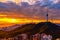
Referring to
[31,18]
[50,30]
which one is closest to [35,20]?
[31,18]

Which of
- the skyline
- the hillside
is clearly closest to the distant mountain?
the skyline

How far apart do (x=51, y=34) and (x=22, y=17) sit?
20.6 inches

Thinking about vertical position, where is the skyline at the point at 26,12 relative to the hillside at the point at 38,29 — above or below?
above

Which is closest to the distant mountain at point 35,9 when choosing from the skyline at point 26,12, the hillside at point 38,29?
the skyline at point 26,12

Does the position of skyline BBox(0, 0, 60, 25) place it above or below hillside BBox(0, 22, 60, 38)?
above

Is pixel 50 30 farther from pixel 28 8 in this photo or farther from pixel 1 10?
pixel 1 10

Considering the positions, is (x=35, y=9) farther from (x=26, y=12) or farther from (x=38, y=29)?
(x=38, y=29)

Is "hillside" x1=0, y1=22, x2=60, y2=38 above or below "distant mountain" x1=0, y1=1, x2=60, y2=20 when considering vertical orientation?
below

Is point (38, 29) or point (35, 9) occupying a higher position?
point (35, 9)

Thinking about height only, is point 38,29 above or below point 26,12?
below

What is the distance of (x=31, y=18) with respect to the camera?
311cm

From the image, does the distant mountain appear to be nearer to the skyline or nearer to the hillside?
the skyline

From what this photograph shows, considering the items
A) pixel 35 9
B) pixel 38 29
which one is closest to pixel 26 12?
pixel 35 9

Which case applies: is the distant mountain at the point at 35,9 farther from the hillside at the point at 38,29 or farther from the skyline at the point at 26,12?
the hillside at the point at 38,29
